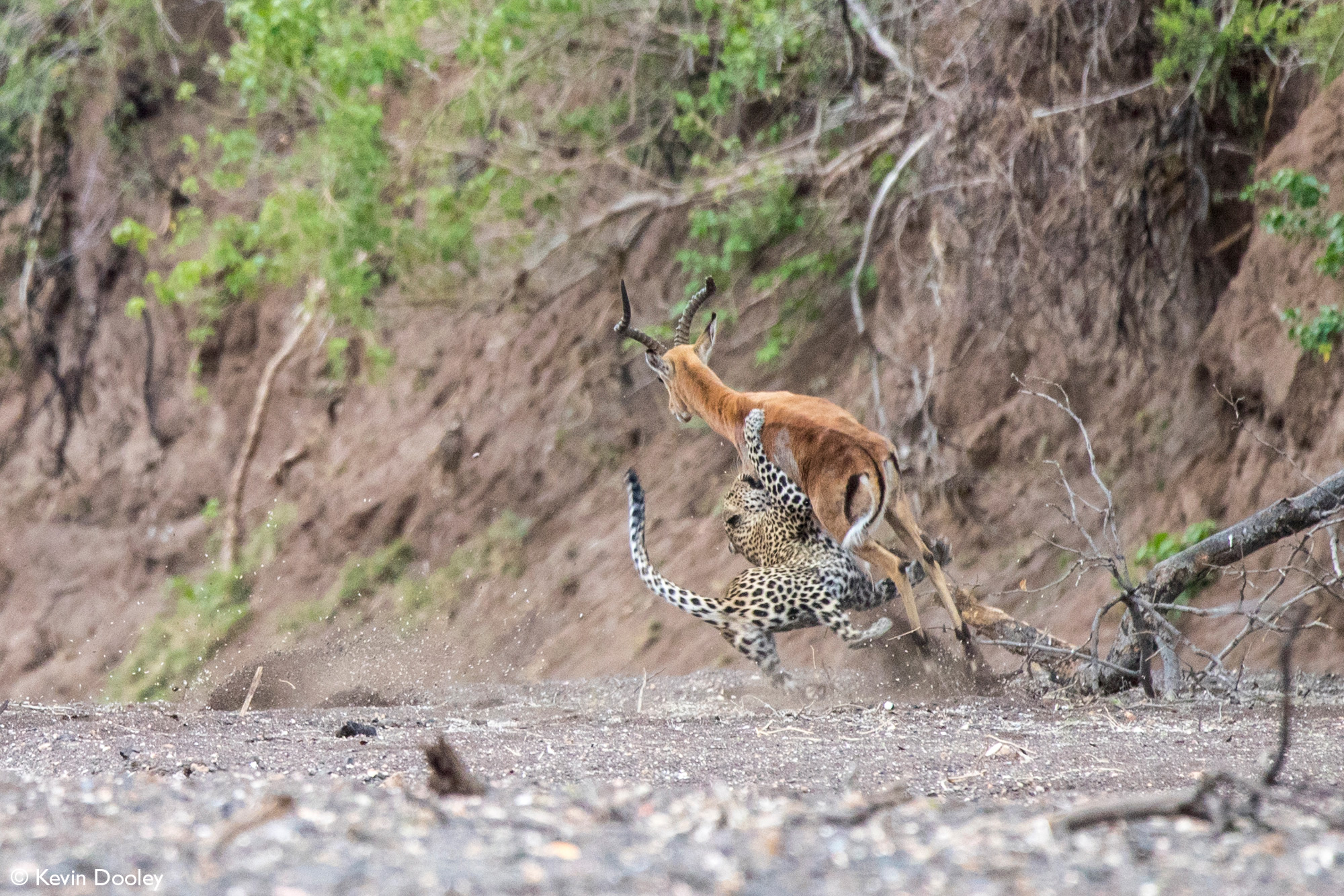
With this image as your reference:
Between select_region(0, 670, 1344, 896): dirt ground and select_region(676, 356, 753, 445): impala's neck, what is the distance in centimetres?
195

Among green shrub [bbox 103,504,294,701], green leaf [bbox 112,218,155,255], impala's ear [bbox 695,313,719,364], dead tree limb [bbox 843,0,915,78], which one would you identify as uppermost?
dead tree limb [bbox 843,0,915,78]

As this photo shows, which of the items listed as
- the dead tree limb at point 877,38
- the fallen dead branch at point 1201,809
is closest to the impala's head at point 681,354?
the dead tree limb at point 877,38

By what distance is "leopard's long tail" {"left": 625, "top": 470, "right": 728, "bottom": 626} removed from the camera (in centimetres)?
761

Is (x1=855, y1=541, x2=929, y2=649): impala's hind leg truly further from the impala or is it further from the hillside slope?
the hillside slope

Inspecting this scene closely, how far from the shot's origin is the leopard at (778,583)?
7488 mm

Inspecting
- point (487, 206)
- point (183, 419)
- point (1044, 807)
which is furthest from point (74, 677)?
point (1044, 807)

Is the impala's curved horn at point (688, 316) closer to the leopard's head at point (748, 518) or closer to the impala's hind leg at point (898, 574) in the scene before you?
the leopard's head at point (748, 518)

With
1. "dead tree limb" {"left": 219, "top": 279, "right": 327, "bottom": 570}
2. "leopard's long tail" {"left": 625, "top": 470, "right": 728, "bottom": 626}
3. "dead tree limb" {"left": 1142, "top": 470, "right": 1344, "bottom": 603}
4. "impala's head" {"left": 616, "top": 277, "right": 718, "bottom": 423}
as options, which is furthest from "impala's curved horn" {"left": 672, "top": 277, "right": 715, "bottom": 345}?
"dead tree limb" {"left": 219, "top": 279, "right": 327, "bottom": 570}

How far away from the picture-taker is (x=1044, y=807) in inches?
136

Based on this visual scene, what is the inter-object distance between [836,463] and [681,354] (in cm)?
128

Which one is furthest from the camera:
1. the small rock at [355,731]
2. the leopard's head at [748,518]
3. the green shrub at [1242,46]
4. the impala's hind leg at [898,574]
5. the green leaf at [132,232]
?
the green leaf at [132,232]

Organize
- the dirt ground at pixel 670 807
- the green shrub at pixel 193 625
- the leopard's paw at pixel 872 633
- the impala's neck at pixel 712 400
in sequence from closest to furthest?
1. the dirt ground at pixel 670 807
2. the leopard's paw at pixel 872 633
3. the impala's neck at pixel 712 400
4. the green shrub at pixel 193 625

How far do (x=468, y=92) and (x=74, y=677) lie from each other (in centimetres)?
789

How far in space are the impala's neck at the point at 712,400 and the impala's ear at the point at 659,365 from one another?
102mm
